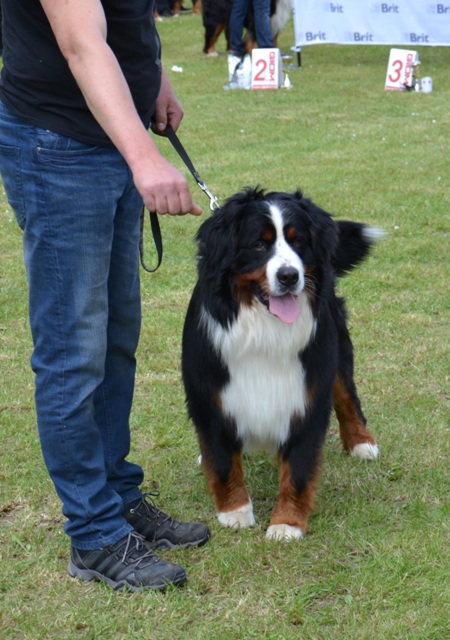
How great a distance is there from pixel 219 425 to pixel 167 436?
809mm

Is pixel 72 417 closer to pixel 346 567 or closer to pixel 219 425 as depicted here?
pixel 219 425

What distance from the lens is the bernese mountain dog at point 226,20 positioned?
1534 centimetres

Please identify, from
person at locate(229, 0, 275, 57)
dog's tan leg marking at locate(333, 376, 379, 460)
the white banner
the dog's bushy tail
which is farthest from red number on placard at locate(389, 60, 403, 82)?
dog's tan leg marking at locate(333, 376, 379, 460)

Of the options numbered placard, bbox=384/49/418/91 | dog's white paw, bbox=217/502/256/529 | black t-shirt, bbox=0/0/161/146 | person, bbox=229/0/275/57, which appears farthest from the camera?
person, bbox=229/0/275/57

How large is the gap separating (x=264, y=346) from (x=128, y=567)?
2.69ft

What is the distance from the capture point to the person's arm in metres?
2.31

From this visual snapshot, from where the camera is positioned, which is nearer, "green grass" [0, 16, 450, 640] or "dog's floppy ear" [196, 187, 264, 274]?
"green grass" [0, 16, 450, 640]

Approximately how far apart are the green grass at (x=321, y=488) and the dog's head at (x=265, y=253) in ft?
2.68

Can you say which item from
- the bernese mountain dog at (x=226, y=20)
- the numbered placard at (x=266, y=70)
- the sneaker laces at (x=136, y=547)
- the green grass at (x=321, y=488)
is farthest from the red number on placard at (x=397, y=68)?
the sneaker laces at (x=136, y=547)

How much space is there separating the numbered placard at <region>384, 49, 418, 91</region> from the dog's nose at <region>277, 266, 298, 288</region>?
10.3 metres

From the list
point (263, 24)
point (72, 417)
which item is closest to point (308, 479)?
point (72, 417)

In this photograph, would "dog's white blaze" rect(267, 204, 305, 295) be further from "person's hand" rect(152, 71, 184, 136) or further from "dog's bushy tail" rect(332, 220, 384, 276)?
"dog's bushy tail" rect(332, 220, 384, 276)

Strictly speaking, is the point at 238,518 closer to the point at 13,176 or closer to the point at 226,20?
the point at 13,176

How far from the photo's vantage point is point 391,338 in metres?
5.04
